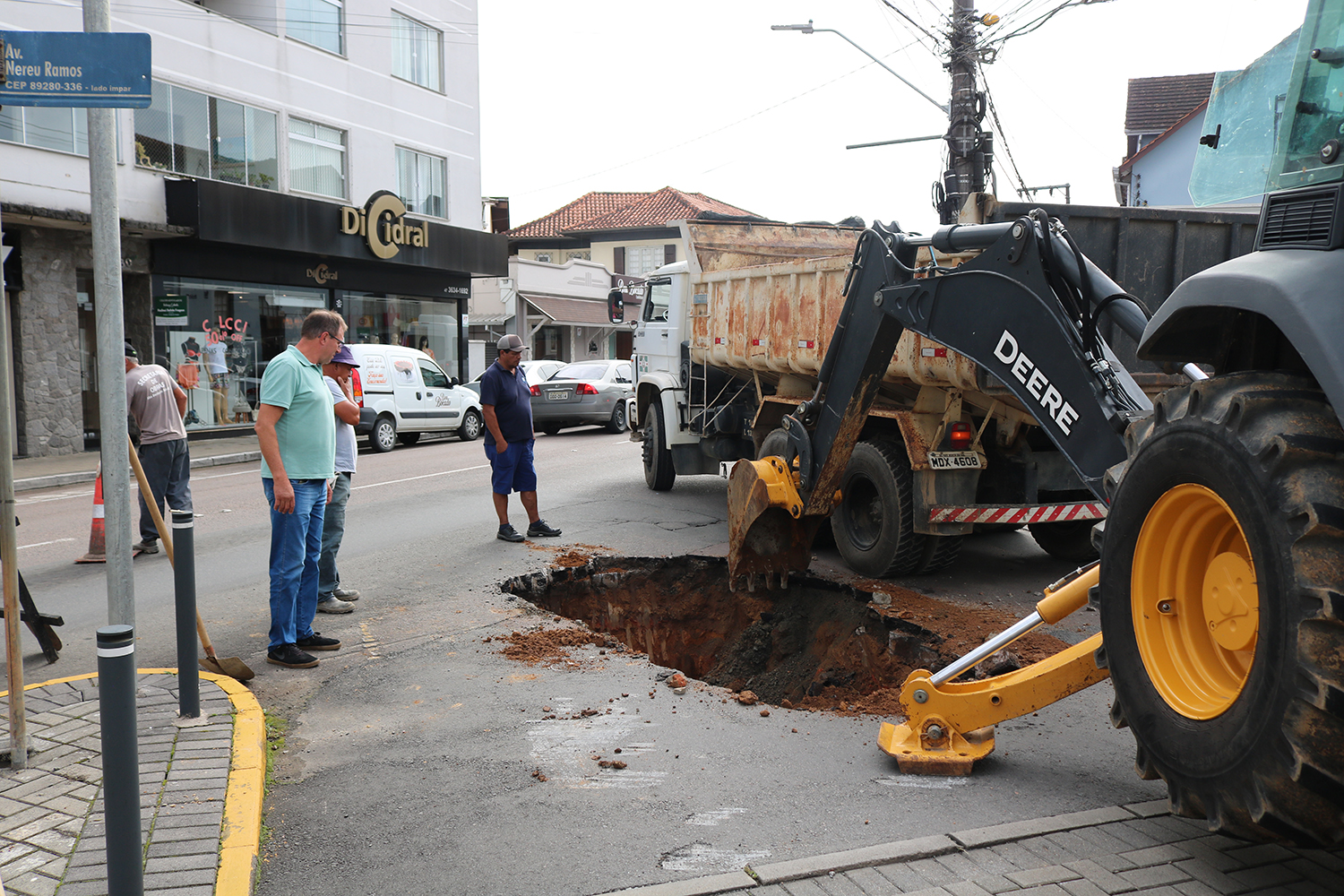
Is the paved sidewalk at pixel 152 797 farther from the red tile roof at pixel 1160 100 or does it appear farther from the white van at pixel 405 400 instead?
the red tile roof at pixel 1160 100

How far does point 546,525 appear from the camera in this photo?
973 cm

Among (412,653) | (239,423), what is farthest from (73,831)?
(239,423)

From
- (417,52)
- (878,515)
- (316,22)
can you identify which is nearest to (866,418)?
(878,515)

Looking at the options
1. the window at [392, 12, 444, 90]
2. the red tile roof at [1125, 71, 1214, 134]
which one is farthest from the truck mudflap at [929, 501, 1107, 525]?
the red tile roof at [1125, 71, 1214, 134]

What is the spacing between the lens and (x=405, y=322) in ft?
85.8

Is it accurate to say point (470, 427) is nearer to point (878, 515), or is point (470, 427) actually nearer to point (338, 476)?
point (338, 476)

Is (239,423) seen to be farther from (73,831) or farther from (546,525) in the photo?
(73,831)

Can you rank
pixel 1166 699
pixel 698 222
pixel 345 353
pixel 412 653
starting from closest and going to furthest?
1. pixel 1166 699
2. pixel 412 653
3. pixel 345 353
4. pixel 698 222

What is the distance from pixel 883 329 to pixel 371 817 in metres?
3.43

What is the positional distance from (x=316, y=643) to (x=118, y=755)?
3.32 m

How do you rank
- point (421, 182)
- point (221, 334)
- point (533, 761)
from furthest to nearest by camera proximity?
point (421, 182) → point (221, 334) → point (533, 761)

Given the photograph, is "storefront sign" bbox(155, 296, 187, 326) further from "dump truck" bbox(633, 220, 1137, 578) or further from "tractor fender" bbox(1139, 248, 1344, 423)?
"tractor fender" bbox(1139, 248, 1344, 423)

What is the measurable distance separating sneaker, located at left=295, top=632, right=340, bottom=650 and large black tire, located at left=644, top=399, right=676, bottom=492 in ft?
21.9

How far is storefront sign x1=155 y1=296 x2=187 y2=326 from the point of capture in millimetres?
19328
